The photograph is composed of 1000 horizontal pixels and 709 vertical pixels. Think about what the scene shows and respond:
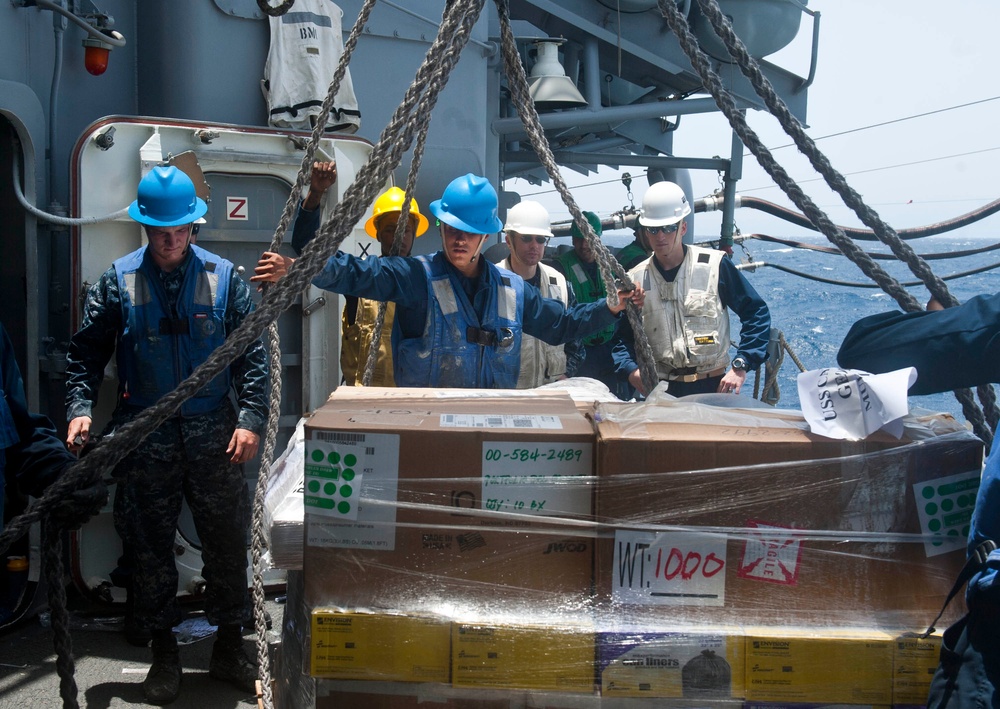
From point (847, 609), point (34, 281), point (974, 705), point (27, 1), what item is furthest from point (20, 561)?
point (974, 705)

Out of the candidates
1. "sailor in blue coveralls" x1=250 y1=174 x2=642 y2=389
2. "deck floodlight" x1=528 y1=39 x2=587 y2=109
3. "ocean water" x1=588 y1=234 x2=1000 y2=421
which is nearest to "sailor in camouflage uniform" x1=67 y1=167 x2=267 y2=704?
"sailor in blue coveralls" x1=250 y1=174 x2=642 y2=389

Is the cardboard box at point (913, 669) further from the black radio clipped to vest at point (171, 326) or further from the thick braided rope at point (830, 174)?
the black radio clipped to vest at point (171, 326)

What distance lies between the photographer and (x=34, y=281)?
420 centimetres

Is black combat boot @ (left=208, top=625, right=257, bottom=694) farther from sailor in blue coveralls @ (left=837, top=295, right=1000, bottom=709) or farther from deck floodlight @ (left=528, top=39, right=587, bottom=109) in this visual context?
deck floodlight @ (left=528, top=39, right=587, bottom=109)

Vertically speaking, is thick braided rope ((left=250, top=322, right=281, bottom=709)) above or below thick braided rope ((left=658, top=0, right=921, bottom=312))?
below

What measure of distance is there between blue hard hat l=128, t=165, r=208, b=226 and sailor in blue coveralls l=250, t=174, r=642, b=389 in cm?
80

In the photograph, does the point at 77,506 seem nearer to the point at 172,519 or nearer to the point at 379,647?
A: the point at 379,647

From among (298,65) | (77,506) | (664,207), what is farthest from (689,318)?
(77,506)

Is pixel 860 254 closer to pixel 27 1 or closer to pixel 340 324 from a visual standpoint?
pixel 340 324

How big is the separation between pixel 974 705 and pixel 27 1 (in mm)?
4490

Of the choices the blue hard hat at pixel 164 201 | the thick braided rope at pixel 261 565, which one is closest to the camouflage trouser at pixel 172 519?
the blue hard hat at pixel 164 201

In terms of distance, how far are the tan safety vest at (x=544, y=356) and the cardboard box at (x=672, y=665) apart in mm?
2762

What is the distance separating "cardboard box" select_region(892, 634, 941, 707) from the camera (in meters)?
1.91

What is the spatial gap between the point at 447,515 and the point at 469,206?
1.63m
